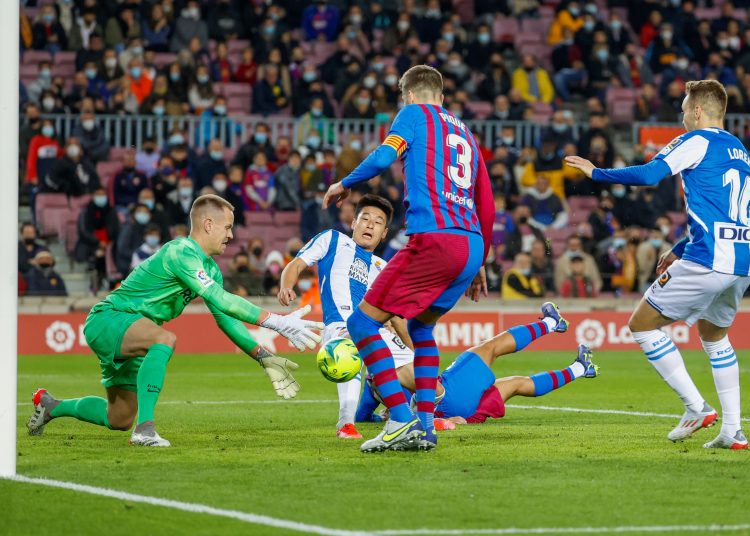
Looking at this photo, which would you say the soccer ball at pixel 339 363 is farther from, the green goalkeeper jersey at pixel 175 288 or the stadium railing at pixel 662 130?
the stadium railing at pixel 662 130

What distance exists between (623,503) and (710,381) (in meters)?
9.36

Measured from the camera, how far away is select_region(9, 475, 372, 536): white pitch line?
211 inches

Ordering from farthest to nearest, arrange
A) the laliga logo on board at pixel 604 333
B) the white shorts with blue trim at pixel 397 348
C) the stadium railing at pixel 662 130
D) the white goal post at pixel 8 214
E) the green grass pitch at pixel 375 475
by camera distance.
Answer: the stadium railing at pixel 662 130 < the laliga logo on board at pixel 604 333 < the white shorts with blue trim at pixel 397 348 < the white goal post at pixel 8 214 < the green grass pitch at pixel 375 475

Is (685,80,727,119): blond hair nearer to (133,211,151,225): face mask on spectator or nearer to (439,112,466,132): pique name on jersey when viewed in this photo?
(439,112,466,132): pique name on jersey

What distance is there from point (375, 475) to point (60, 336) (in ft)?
44.2

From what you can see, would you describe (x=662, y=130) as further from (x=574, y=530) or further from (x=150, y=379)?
(x=574, y=530)

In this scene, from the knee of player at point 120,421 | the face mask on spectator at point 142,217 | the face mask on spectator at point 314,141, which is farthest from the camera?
the face mask on spectator at point 314,141

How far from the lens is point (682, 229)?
23.3 meters

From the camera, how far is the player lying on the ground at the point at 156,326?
8305 millimetres

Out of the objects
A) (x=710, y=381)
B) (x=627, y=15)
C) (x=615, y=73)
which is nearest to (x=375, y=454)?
(x=710, y=381)

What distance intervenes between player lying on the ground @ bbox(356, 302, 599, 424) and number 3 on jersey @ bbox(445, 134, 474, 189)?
204 centimetres

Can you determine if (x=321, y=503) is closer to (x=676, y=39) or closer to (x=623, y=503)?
(x=623, y=503)

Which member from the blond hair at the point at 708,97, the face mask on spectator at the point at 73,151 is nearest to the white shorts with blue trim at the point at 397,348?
the blond hair at the point at 708,97

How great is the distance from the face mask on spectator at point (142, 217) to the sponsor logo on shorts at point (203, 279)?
12647 millimetres
